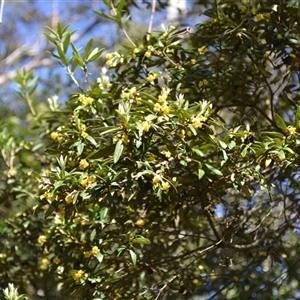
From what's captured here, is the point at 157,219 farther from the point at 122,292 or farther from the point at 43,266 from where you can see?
the point at 43,266

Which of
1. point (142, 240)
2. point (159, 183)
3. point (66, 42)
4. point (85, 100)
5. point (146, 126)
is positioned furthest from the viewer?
point (66, 42)

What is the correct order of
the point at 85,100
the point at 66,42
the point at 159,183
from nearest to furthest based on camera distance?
the point at 159,183
the point at 85,100
the point at 66,42

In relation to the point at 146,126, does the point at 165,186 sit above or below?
below

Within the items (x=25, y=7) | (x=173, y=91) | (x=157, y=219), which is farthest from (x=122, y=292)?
(x=25, y=7)

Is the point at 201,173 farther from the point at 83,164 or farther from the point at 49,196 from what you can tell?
the point at 49,196

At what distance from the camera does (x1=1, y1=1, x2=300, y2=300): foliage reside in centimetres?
192

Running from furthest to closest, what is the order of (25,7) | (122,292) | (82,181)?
1. (25,7)
2. (122,292)
3. (82,181)

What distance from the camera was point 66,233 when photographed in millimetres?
2410

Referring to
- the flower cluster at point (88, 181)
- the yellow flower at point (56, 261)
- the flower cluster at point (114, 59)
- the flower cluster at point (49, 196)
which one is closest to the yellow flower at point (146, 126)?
the flower cluster at point (88, 181)

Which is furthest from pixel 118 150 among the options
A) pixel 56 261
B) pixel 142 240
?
pixel 56 261

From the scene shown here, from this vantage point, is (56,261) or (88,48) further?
(56,261)

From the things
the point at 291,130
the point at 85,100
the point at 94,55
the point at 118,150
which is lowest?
the point at 291,130

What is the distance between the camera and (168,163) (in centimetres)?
200

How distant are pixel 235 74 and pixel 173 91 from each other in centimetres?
28
